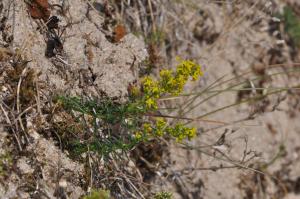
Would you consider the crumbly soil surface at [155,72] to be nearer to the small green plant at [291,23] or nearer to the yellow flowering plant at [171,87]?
the small green plant at [291,23]

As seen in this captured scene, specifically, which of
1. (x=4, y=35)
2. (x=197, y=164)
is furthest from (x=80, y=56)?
(x=197, y=164)

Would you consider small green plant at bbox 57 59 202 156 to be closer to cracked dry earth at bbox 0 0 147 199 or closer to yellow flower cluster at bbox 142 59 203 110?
yellow flower cluster at bbox 142 59 203 110

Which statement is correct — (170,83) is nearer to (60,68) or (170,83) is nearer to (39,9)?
(60,68)

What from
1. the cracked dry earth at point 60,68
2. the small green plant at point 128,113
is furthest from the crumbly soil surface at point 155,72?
the small green plant at point 128,113

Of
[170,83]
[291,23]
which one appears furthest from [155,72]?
[291,23]

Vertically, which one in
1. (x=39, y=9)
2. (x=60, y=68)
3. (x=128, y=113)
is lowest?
(x=128, y=113)
